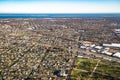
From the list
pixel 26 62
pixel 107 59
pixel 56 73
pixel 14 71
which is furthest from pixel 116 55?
pixel 14 71

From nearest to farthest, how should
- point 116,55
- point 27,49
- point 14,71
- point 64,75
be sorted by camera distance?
point 64,75 < point 14,71 < point 116,55 < point 27,49

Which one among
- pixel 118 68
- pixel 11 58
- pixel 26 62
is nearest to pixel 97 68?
pixel 118 68

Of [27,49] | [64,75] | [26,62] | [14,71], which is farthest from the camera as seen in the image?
[27,49]

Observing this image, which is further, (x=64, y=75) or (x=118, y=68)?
(x=118, y=68)

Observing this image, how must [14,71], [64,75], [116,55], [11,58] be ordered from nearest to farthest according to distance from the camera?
[64,75]
[14,71]
[11,58]
[116,55]

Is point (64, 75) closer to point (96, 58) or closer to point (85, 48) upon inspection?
point (96, 58)

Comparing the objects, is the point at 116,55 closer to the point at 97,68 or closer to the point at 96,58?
the point at 96,58
